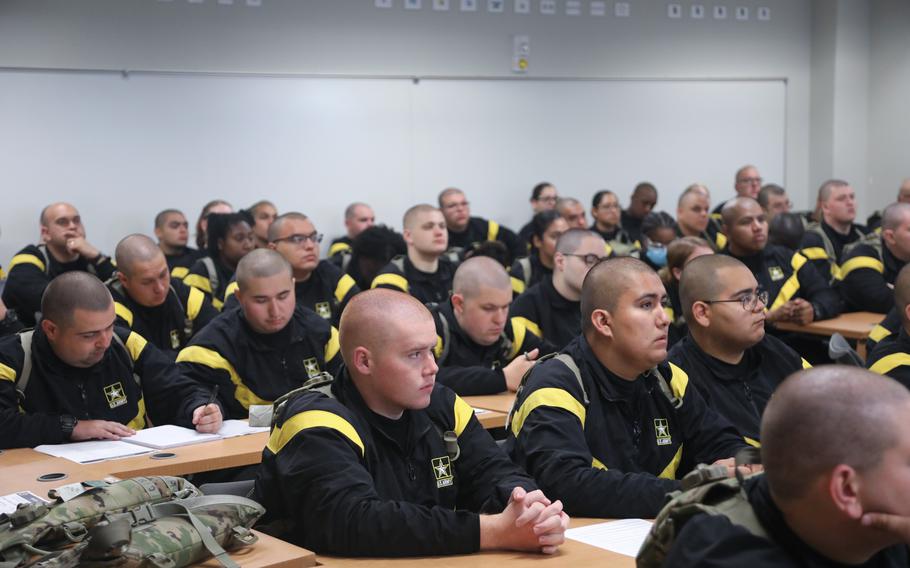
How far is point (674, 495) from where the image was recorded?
1.94 m

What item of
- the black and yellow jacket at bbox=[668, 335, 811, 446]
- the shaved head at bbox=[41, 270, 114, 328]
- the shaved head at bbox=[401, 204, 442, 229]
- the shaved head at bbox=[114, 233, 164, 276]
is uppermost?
the shaved head at bbox=[401, 204, 442, 229]

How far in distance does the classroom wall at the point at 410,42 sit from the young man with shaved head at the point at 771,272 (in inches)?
162

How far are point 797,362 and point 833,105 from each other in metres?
8.66

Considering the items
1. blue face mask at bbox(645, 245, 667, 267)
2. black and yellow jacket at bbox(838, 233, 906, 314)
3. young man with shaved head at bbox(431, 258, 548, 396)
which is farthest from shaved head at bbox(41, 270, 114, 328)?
black and yellow jacket at bbox(838, 233, 906, 314)

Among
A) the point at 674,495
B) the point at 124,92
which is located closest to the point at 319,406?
the point at 674,495

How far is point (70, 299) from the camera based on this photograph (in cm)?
399

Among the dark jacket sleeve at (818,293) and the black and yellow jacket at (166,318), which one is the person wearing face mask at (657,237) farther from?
the black and yellow jacket at (166,318)

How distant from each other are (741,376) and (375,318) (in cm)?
173

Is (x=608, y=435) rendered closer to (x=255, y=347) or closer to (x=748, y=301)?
(x=748, y=301)

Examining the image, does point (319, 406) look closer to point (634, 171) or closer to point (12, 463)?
point (12, 463)

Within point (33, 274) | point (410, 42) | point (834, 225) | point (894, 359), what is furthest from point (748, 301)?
point (410, 42)

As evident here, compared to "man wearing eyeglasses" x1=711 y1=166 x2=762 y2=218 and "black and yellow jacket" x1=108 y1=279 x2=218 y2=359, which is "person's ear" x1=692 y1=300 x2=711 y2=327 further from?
"man wearing eyeglasses" x1=711 y1=166 x2=762 y2=218

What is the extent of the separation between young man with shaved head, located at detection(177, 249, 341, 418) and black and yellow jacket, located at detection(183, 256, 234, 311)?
218 cm

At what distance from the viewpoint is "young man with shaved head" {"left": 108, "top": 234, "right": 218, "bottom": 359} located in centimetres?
565
